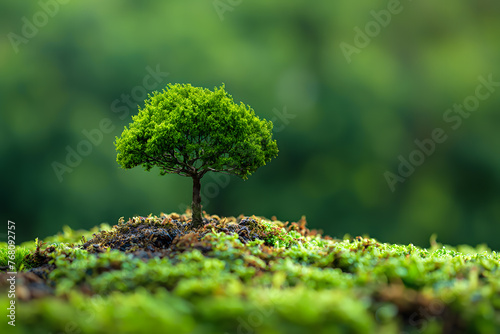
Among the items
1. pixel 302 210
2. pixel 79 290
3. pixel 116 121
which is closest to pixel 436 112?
pixel 302 210

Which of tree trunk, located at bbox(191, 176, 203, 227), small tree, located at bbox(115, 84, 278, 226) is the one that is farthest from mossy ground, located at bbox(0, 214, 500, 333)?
small tree, located at bbox(115, 84, 278, 226)

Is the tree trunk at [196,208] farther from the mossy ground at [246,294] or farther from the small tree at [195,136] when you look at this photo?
the mossy ground at [246,294]

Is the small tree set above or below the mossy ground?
above

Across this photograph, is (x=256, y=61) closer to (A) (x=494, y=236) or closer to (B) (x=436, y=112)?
(B) (x=436, y=112)

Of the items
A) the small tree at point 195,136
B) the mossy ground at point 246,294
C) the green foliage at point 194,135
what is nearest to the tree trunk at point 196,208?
the small tree at point 195,136

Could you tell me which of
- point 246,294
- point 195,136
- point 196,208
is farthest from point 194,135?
point 246,294

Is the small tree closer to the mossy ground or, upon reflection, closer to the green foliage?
the green foliage

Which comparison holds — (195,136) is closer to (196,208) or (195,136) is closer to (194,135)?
(194,135)
